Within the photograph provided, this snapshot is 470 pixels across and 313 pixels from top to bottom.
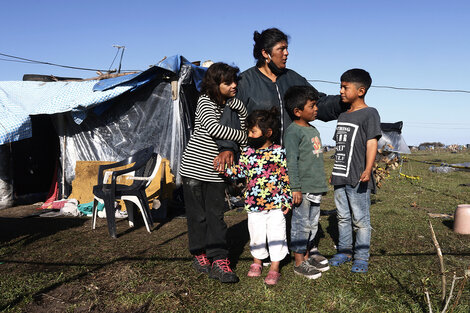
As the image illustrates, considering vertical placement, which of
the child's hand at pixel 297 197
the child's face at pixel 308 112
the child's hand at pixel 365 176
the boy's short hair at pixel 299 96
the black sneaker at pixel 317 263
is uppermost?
the boy's short hair at pixel 299 96

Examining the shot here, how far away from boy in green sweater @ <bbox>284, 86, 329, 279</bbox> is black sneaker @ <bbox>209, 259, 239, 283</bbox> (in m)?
0.66

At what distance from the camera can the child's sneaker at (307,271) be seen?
3.39 meters

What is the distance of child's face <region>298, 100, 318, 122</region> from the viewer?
3410 mm

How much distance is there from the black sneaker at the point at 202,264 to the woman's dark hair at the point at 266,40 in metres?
1.95

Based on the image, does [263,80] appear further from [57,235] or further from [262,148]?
[57,235]

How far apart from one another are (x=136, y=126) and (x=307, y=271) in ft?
18.7

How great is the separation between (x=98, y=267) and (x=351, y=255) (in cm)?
262

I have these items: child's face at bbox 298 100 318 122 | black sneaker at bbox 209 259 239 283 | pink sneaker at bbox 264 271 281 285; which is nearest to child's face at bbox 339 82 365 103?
child's face at bbox 298 100 318 122

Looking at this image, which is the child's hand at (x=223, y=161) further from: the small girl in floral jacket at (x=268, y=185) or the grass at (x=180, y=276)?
the grass at (x=180, y=276)

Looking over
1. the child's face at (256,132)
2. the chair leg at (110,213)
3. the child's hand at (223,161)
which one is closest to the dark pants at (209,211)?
the child's hand at (223,161)

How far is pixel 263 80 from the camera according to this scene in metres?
3.52

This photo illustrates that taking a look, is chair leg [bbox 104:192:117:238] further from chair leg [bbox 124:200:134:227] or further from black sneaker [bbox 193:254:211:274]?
black sneaker [bbox 193:254:211:274]

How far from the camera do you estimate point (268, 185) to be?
3.34 meters

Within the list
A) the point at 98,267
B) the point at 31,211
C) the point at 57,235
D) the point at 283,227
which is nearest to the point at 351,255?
the point at 283,227
